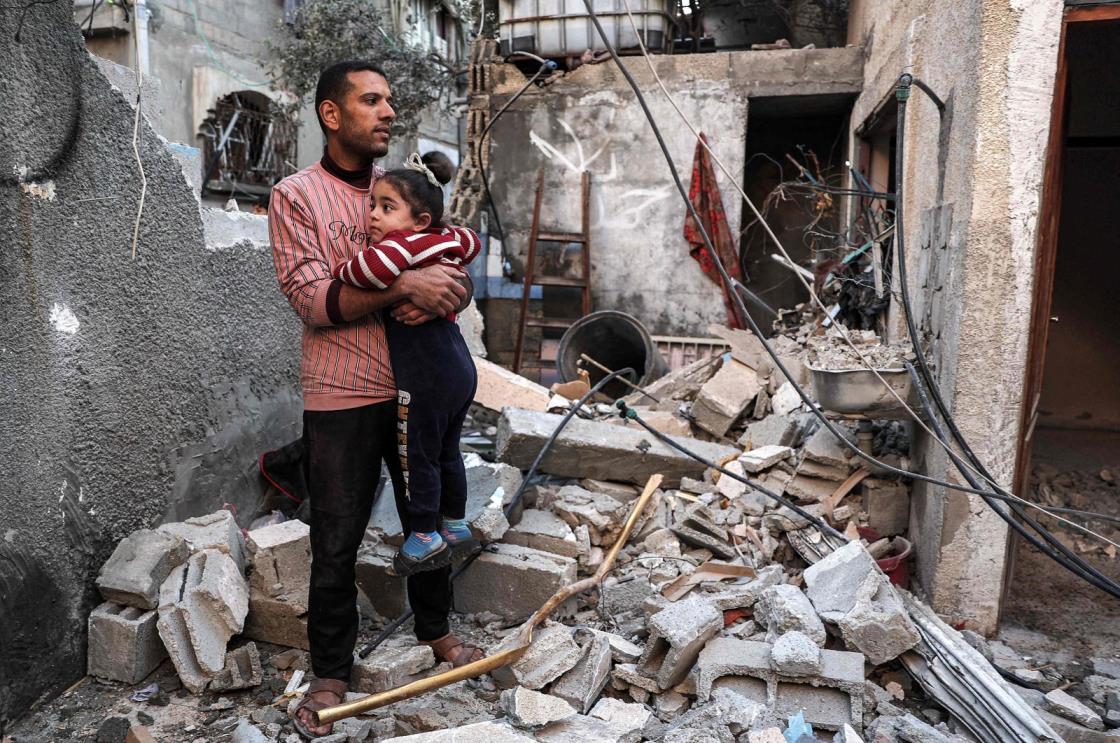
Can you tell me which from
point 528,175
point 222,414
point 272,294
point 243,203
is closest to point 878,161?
point 528,175

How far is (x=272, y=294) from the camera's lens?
443 centimetres

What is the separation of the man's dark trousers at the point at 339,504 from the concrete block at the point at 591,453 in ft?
5.98

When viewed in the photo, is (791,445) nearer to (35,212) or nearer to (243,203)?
(35,212)

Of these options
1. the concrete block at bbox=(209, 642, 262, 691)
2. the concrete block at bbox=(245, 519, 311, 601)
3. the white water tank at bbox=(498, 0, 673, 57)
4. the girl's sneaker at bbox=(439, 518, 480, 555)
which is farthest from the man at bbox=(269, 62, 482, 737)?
the white water tank at bbox=(498, 0, 673, 57)

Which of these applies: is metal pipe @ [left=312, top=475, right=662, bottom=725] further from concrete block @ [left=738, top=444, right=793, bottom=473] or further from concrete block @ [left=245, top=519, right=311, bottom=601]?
concrete block @ [left=738, top=444, right=793, bottom=473]

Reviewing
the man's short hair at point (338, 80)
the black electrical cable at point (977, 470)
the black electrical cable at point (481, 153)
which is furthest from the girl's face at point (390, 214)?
the black electrical cable at point (481, 153)

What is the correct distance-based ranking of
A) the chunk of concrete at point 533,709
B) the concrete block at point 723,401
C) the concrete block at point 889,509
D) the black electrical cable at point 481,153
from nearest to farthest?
the chunk of concrete at point 533,709 < the concrete block at point 889,509 < the concrete block at point 723,401 < the black electrical cable at point 481,153

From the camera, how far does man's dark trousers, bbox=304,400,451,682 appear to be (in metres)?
2.71

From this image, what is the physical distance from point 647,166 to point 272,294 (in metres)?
5.36

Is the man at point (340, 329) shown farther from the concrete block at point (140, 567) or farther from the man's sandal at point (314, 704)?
the concrete block at point (140, 567)

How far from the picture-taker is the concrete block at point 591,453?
4.69 meters

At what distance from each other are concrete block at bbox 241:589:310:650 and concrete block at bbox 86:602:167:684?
0.35 meters

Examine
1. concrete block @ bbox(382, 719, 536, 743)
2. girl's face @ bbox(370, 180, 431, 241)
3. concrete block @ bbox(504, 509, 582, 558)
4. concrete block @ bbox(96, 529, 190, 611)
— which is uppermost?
girl's face @ bbox(370, 180, 431, 241)

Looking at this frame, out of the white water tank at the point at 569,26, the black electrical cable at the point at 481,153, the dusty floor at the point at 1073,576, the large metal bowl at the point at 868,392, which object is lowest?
the dusty floor at the point at 1073,576
